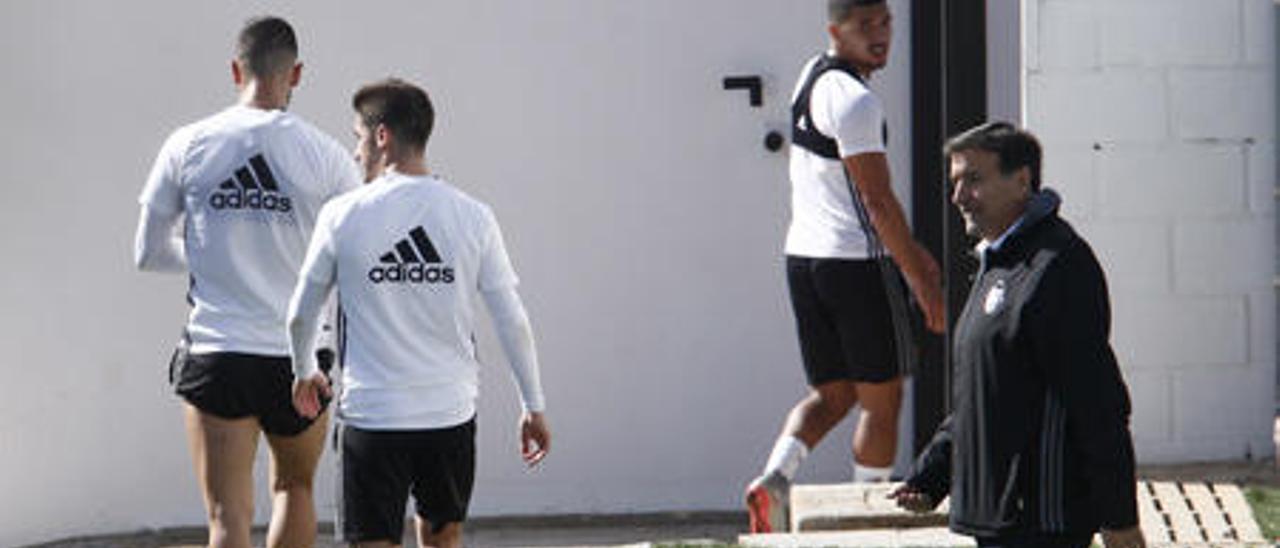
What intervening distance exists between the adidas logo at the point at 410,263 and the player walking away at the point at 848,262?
2.00m

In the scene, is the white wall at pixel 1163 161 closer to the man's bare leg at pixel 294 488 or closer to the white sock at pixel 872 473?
the white sock at pixel 872 473

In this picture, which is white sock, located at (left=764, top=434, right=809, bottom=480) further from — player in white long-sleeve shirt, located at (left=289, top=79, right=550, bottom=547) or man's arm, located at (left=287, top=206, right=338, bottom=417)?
man's arm, located at (left=287, top=206, right=338, bottom=417)

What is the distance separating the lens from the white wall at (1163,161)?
34.5ft

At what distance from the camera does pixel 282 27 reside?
8.16 m

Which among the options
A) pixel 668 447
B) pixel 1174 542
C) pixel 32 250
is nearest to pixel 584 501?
pixel 668 447

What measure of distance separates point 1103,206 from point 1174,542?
72.2 inches

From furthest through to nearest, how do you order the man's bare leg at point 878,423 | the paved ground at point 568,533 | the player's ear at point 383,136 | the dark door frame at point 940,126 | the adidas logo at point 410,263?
the paved ground at point 568,533, the dark door frame at point 940,126, the man's bare leg at point 878,423, the player's ear at point 383,136, the adidas logo at point 410,263

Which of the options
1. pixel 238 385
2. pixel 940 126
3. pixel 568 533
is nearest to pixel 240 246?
pixel 238 385

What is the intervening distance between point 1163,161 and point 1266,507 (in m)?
1.38

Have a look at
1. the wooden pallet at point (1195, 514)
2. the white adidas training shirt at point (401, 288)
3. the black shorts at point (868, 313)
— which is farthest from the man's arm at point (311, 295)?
the wooden pallet at point (1195, 514)


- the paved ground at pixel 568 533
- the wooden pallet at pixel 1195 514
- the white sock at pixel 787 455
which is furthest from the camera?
the paved ground at pixel 568 533

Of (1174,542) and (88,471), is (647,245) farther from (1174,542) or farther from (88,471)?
(1174,542)

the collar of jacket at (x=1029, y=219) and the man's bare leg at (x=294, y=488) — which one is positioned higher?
the collar of jacket at (x=1029, y=219)

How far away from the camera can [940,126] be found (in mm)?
11586
